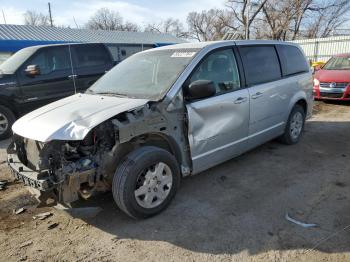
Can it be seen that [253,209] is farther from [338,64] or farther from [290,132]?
[338,64]

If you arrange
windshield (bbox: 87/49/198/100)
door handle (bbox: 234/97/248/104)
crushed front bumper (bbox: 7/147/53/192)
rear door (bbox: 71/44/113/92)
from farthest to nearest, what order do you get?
1. rear door (bbox: 71/44/113/92)
2. door handle (bbox: 234/97/248/104)
3. windshield (bbox: 87/49/198/100)
4. crushed front bumper (bbox: 7/147/53/192)

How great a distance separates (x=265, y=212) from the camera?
3.54 metres

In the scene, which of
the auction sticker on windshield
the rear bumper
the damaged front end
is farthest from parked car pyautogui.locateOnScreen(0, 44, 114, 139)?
the rear bumper

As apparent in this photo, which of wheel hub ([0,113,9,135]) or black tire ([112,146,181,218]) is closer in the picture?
black tire ([112,146,181,218])

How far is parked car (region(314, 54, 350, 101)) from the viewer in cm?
944

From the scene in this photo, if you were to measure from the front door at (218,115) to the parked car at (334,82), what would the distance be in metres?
6.37

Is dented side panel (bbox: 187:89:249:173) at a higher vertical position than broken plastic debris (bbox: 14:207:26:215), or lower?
higher

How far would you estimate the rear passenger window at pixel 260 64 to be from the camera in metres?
4.48

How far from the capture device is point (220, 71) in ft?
13.5

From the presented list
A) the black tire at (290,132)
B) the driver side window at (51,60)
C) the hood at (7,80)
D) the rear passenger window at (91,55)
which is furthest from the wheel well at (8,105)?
the black tire at (290,132)

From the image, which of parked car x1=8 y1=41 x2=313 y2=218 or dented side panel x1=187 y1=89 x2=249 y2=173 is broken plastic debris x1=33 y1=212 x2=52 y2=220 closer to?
parked car x1=8 y1=41 x2=313 y2=218

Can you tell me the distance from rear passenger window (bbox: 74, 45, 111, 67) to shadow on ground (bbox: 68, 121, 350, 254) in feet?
15.8

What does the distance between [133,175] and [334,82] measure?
8.49 meters

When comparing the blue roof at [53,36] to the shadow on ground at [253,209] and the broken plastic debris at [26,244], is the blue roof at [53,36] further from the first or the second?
the broken plastic debris at [26,244]
